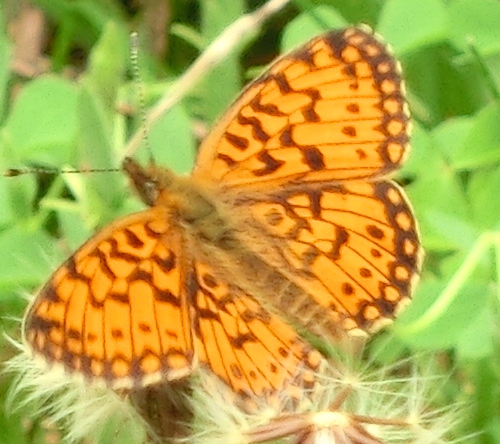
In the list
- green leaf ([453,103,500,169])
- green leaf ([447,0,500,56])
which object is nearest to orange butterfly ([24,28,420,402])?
green leaf ([453,103,500,169])

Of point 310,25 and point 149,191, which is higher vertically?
→ point 310,25

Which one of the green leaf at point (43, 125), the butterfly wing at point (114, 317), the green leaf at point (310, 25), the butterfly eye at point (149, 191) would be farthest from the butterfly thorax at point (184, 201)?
the green leaf at point (310, 25)

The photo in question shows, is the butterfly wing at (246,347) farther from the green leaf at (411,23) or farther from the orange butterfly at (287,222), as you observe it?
the green leaf at (411,23)

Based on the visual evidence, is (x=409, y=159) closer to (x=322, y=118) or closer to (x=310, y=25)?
(x=322, y=118)

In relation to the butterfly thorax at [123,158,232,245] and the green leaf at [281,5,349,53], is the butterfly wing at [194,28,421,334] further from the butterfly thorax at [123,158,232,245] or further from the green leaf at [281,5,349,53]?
the green leaf at [281,5,349,53]

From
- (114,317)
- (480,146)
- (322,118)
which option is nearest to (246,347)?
(114,317)

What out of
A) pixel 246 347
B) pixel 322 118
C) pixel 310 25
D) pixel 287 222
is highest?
pixel 310 25

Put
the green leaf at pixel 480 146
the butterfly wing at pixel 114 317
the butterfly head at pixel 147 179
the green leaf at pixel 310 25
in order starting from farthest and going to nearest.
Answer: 1. the green leaf at pixel 310 25
2. the green leaf at pixel 480 146
3. the butterfly head at pixel 147 179
4. the butterfly wing at pixel 114 317
